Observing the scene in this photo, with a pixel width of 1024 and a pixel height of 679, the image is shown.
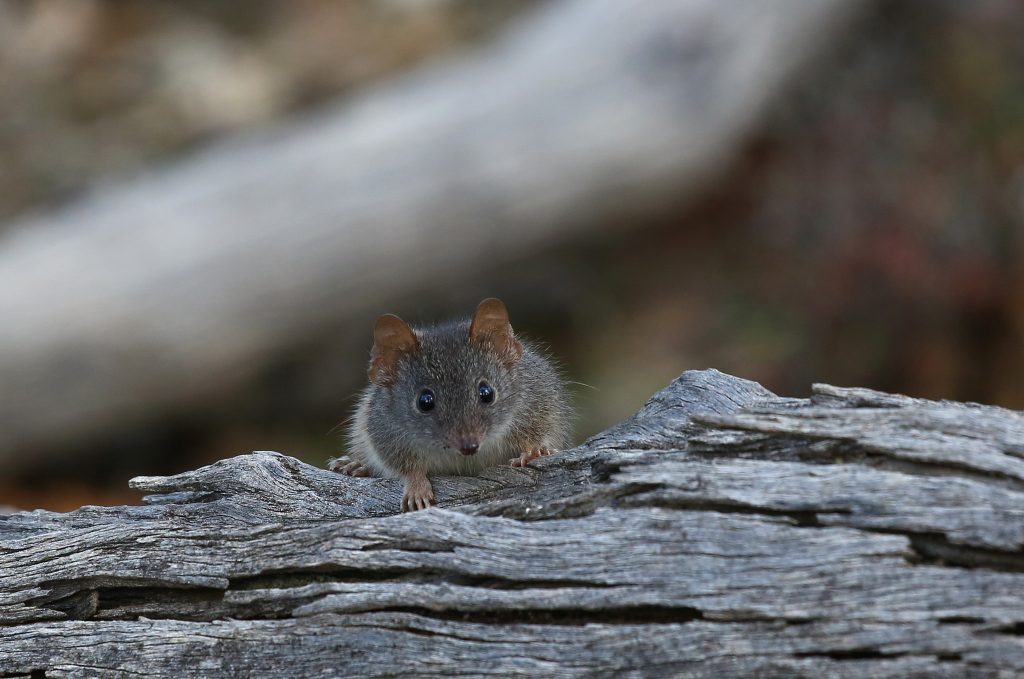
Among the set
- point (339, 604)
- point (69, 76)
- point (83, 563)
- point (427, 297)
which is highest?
point (69, 76)

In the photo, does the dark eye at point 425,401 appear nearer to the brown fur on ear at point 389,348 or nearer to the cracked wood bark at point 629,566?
the brown fur on ear at point 389,348

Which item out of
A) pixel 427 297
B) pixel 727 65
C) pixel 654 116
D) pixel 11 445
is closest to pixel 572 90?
pixel 654 116

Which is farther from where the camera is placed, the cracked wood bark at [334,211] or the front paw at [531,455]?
the cracked wood bark at [334,211]

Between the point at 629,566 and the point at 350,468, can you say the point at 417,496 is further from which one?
the point at 629,566

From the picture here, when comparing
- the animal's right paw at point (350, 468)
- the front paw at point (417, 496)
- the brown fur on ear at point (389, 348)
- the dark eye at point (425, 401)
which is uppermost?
the brown fur on ear at point (389, 348)

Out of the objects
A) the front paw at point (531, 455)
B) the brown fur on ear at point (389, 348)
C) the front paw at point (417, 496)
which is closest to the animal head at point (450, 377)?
the brown fur on ear at point (389, 348)

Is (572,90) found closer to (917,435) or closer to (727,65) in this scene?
(727,65)

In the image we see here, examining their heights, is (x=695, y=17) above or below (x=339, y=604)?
above

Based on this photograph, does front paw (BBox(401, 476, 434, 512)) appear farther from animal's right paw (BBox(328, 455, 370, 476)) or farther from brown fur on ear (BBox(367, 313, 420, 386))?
animal's right paw (BBox(328, 455, 370, 476))
